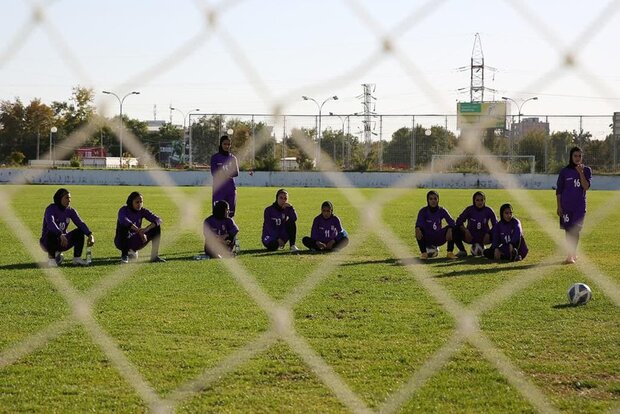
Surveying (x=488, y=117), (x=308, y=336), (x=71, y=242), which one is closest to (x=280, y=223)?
(x=71, y=242)

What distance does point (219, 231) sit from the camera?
11.2m

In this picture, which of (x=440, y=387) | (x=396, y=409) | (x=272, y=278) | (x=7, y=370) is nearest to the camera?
(x=396, y=409)

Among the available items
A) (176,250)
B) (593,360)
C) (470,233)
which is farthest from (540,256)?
(593,360)

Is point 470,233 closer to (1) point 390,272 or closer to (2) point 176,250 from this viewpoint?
(1) point 390,272

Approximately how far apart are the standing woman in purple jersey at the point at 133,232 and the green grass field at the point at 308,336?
370mm

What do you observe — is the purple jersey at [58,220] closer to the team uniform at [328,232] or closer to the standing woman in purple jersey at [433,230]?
the team uniform at [328,232]

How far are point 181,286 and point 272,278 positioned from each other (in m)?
1.08

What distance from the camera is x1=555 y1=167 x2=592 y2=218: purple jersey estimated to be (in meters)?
10.4

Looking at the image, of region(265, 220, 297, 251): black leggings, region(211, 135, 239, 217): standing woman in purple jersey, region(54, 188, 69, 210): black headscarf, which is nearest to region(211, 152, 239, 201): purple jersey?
region(211, 135, 239, 217): standing woman in purple jersey

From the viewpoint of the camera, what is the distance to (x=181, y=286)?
853 centimetres

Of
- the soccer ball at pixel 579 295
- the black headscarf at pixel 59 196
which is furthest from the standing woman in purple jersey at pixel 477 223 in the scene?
the black headscarf at pixel 59 196

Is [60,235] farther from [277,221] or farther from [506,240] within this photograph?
[506,240]

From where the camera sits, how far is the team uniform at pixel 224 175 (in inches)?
326

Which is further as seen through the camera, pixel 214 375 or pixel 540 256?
pixel 540 256
